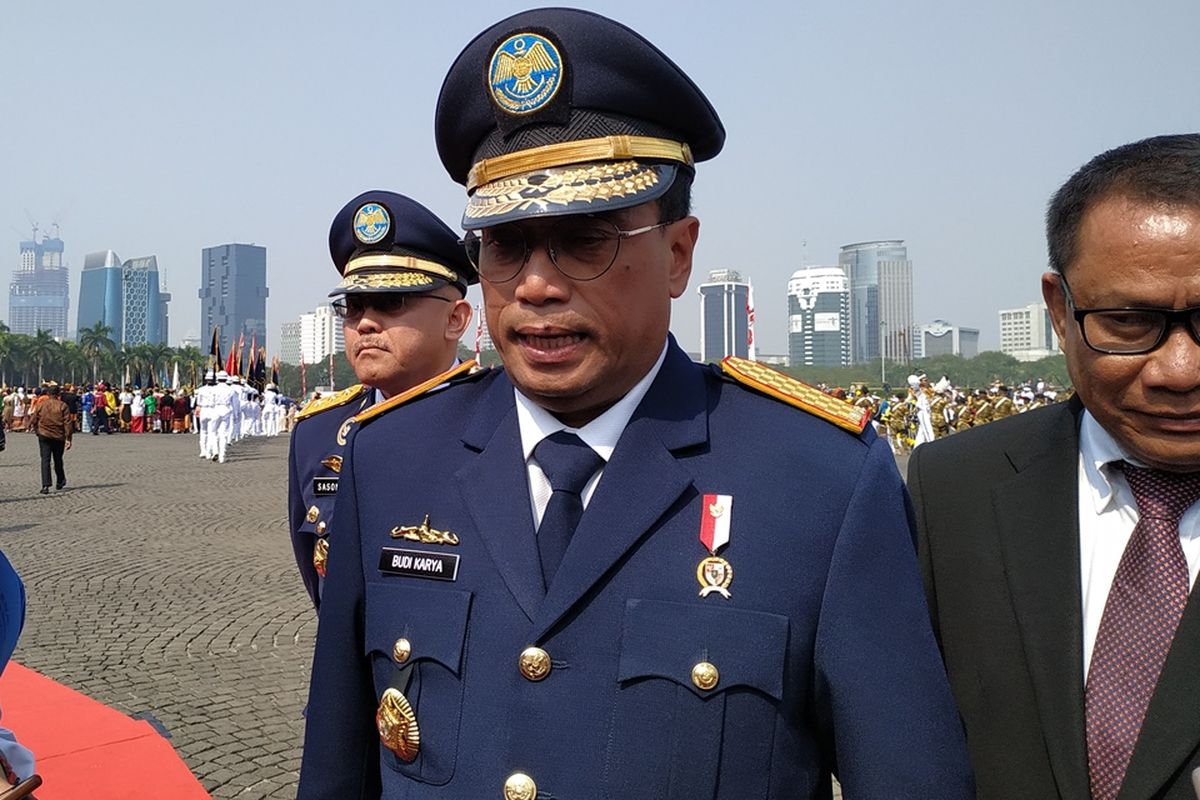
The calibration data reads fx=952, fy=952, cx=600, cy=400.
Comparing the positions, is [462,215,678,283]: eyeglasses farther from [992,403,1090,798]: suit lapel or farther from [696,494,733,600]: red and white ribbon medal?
[992,403,1090,798]: suit lapel

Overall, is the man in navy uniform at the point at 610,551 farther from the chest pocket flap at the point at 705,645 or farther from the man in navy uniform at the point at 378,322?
the man in navy uniform at the point at 378,322

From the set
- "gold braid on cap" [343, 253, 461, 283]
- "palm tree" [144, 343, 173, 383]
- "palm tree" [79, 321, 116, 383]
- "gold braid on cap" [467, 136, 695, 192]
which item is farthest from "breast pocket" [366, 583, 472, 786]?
"palm tree" [79, 321, 116, 383]

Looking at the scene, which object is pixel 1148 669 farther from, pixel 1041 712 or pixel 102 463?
pixel 102 463

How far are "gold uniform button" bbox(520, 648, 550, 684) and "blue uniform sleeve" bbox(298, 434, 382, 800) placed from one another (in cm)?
42

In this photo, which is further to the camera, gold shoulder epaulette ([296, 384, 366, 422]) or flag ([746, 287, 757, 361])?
flag ([746, 287, 757, 361])

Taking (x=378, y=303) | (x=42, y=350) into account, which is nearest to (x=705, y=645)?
(x=378, y=303)

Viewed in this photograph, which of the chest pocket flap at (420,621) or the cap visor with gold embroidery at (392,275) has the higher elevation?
the cap visor with gold embroidery at (392,275)

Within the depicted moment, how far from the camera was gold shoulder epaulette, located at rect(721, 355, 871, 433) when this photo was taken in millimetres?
1778

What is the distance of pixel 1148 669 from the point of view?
5.67ft

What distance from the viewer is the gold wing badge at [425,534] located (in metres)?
1.77

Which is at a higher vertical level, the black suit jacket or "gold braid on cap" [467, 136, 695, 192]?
"gold braid on cap" [467, 136, 695, 192]

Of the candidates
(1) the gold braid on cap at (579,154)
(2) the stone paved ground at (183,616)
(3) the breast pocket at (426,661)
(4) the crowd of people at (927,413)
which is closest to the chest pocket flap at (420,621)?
(3) the breast pocket at (426,661)

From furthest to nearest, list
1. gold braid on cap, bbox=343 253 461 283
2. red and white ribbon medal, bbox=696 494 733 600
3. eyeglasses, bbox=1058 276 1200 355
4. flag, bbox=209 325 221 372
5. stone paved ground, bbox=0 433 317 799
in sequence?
flag, bbox=209 325 221 372 → stone paved ground, bbox=0 433 317 799 → gold braid on cap, bbox=343 253 461 283 → eyeglasses, bbox=1058 276 1200 355 → red and white ribbon medal, bbox=696 494 733 600

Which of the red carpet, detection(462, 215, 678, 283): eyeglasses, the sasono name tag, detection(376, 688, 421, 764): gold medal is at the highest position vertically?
detection(462, 215, 678, 283): eyeglasses
